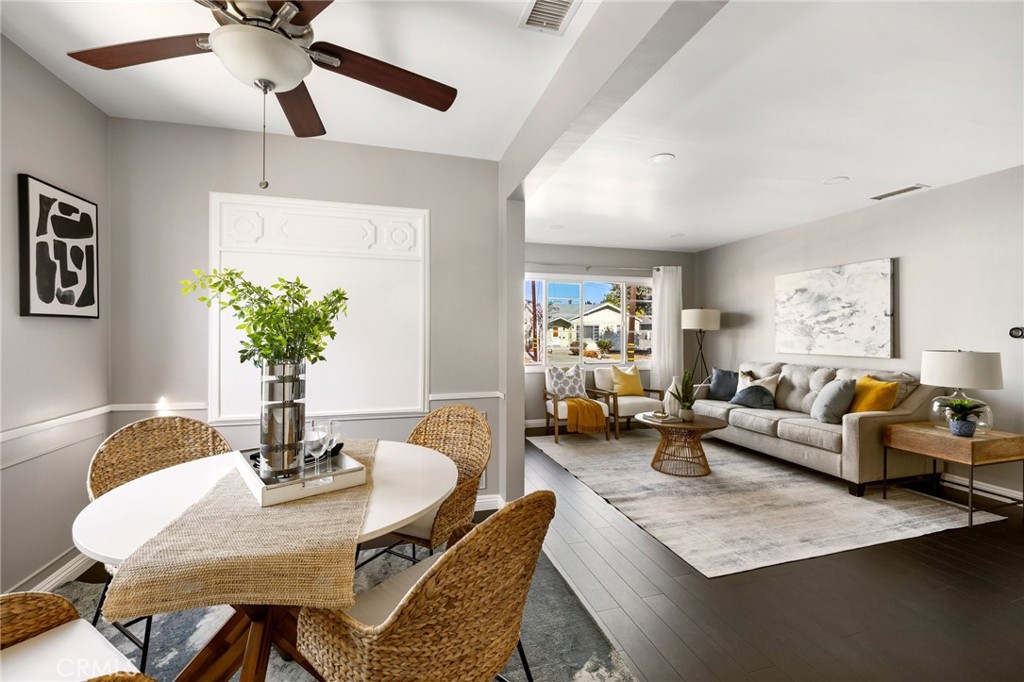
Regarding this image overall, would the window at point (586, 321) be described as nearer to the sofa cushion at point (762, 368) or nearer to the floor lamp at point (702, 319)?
the floor lamp at point (702, 319)

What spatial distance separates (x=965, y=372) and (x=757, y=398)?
1.88 m

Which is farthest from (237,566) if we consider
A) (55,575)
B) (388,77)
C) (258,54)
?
(55,575)

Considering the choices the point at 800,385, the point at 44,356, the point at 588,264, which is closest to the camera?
the point at 44,356

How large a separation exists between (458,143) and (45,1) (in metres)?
1.96

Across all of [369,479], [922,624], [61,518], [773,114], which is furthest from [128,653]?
[773,114]

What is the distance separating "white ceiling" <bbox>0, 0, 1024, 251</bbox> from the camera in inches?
73.9

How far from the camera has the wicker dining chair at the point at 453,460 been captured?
184cm

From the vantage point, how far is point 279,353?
1490 millimetres

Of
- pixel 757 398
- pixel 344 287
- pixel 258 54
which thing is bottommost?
pixel 757 398

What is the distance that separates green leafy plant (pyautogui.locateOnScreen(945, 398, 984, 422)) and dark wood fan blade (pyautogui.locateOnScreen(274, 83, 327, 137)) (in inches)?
176

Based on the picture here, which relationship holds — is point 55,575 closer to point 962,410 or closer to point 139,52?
point 139,52

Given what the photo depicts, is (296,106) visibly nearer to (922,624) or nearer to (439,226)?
(439,226)

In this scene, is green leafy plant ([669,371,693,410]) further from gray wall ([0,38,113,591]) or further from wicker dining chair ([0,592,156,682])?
gray wall ([0,38,113,591])

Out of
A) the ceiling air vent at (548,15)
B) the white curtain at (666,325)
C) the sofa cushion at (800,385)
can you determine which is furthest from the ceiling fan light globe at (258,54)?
the white curtain at (666,325)
